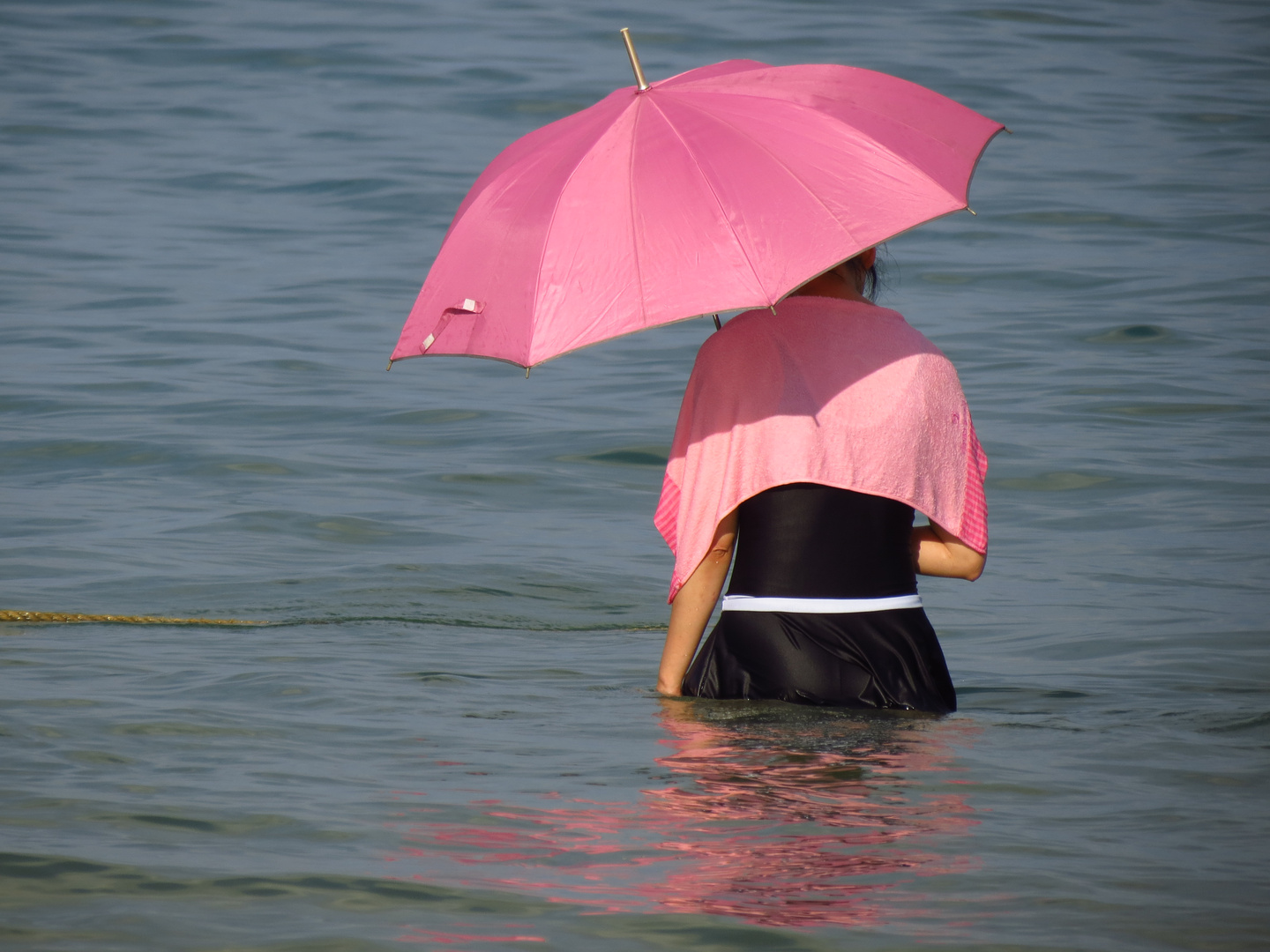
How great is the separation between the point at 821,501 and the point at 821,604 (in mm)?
239

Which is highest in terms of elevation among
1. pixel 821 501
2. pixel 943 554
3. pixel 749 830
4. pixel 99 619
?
pixel 821 501

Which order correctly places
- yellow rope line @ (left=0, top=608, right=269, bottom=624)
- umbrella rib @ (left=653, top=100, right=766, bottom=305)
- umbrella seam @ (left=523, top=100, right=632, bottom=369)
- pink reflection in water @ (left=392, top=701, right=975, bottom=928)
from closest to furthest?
1. pink reflection in water @ (left=392, top=701, right=975, bottom=928)
2. umbrella rib @ (left=653, top=100, right=766, bottom=305)
3. umbrella seam @ (left=523, top=100, right=632, bottom=369)
4. yellow rope line @ (left=0, top=608, right=269, bottom=624)

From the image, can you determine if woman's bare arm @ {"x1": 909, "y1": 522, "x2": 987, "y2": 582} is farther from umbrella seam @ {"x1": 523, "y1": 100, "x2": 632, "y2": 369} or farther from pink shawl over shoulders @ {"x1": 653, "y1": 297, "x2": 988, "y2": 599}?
umbrella seam @ {"x1": 523, "y1": 100, "x2": 632, "y2": 369}

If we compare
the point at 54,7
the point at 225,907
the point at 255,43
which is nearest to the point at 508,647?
the point at 225,907

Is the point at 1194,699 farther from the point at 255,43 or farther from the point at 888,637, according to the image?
the point at 255,43

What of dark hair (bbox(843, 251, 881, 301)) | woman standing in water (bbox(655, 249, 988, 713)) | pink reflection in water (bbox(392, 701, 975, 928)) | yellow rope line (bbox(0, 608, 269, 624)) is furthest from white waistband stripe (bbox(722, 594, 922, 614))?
yellow rope line (bbox(0, 608, 269, 624))

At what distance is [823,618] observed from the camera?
368cm

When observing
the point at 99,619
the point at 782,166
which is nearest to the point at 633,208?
the point at 782,166

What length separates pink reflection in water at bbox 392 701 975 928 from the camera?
9.79ft

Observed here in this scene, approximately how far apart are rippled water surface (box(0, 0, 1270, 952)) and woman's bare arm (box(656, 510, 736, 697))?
20 centimetres

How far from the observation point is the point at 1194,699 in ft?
15.5

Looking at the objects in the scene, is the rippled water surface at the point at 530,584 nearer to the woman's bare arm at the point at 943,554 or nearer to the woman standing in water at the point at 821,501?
the woman standing in water at the point at 821,501

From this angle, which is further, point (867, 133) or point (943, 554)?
point (943, 554)

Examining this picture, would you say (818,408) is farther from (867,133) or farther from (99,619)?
(99,619)
